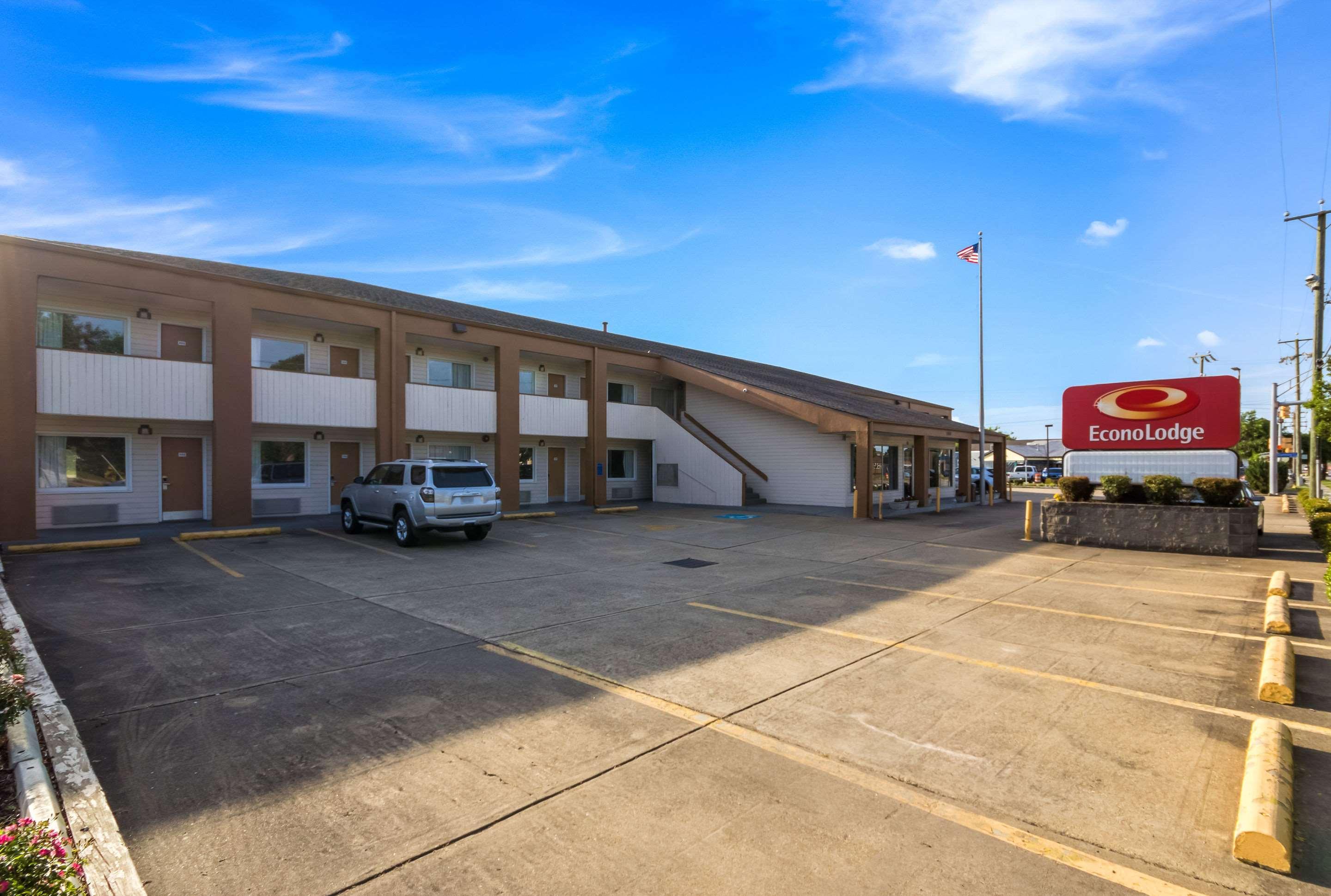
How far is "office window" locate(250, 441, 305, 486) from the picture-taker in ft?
60.2

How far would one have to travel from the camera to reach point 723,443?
26531 mm

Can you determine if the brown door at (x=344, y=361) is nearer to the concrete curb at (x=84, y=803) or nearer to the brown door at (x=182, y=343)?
the brown door at (x=182, y=343)

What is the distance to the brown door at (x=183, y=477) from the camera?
1702cm

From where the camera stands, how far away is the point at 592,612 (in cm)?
842

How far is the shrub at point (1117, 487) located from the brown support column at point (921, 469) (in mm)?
9615

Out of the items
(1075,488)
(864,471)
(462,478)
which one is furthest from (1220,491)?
(462,478)

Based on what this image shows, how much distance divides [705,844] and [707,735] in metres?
1.34

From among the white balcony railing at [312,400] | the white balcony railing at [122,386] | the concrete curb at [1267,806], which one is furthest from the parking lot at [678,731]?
the white balcony railing at [312,400]

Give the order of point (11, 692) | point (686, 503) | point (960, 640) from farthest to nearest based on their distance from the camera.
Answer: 1. point (686, 503)
2. point (960, 640)
3. point (11, 692)

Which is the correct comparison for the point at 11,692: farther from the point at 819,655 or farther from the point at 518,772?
the point at 819,655

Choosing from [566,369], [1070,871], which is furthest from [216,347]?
[1070,871]

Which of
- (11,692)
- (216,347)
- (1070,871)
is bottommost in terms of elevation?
(1070,871)

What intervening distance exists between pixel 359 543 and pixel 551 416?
31.5 ft

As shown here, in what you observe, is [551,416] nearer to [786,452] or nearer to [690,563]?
[786,452]
